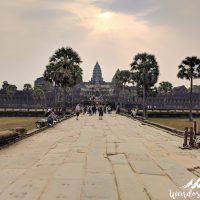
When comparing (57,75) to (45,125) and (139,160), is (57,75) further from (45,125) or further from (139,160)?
(139,160)

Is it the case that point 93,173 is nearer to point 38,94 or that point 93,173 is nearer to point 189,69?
point 189,69

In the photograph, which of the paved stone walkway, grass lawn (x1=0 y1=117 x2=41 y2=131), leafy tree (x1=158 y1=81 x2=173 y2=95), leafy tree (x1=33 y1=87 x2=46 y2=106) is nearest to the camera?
the paved stone walkway

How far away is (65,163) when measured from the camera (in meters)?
13.0

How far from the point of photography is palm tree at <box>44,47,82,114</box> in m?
69.4

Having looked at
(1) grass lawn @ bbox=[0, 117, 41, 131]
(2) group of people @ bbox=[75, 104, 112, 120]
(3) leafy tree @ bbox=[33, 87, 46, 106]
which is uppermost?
(3) leafy tree @ bbox=[33, 87, 46, 106]

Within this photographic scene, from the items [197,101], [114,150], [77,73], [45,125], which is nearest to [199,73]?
[77,73]

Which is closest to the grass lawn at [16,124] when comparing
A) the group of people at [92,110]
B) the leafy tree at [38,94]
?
the group of people at [92,110]

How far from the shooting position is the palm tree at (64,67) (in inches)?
2731

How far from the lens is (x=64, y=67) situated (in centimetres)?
6944

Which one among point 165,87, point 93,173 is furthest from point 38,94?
point 93,173

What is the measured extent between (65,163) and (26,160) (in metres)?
1.45

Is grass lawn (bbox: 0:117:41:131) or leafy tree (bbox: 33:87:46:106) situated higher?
leafy tree (bbox: 33:87:46:106)

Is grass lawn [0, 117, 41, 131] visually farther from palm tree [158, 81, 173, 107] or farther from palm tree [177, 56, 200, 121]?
palm tree [158, 81, 173, 107]

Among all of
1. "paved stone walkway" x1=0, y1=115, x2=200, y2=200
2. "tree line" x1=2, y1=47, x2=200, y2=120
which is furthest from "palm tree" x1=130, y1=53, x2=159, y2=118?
"paved stone walkway" x1=0, y1=115, x2=200, y2=200
